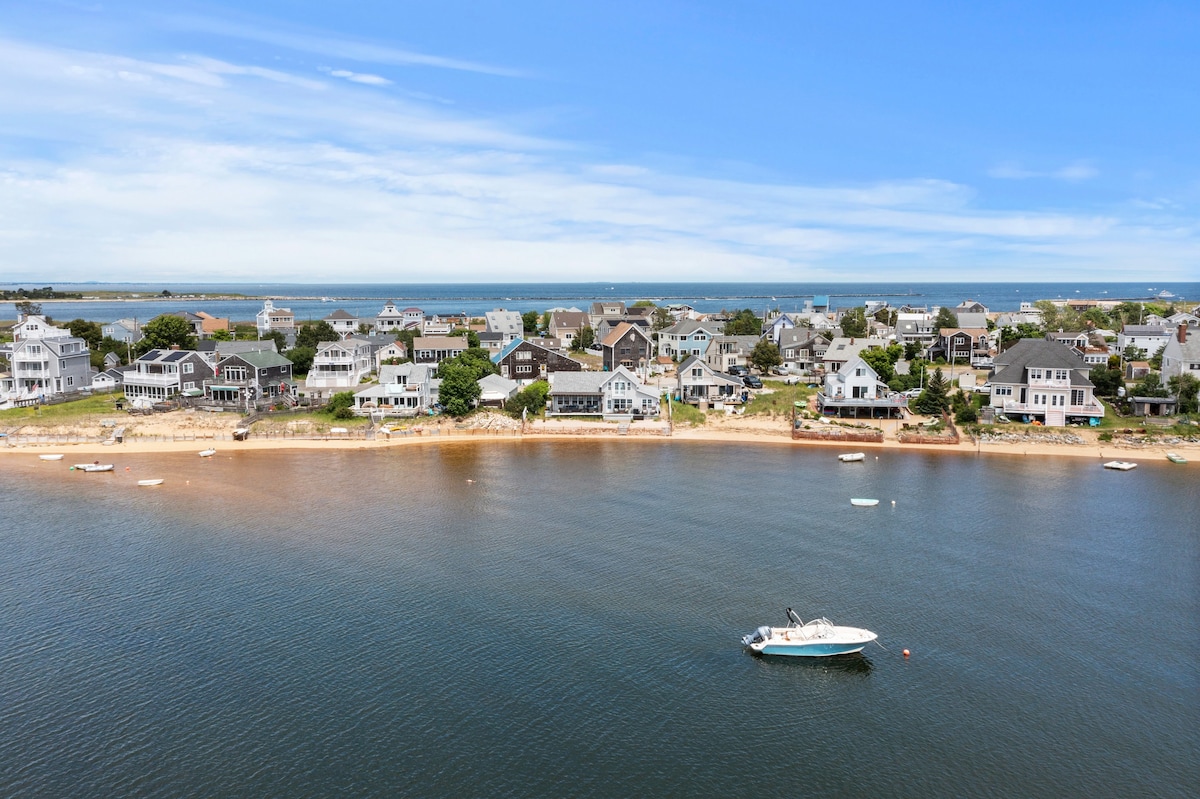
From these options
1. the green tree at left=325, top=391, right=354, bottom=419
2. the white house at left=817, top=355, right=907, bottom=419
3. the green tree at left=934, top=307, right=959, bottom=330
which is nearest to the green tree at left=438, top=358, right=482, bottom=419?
the green tree at left=325, top=391, right=354, bottom=419

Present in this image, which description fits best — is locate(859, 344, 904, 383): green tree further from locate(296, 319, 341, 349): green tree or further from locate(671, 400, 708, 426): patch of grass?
locate(296, 319, 341, 349): green tree

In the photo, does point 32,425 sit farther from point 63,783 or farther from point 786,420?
point 786,420

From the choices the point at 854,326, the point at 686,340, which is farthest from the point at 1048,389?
the point at 854,326

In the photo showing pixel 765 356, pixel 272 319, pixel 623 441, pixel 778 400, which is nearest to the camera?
pixel 623 441

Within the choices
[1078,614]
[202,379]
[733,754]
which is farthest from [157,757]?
[202,379]

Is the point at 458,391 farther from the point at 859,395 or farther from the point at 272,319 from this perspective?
the point at 272,319

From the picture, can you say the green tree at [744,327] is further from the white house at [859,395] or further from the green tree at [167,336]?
the green tree at [167,336]
